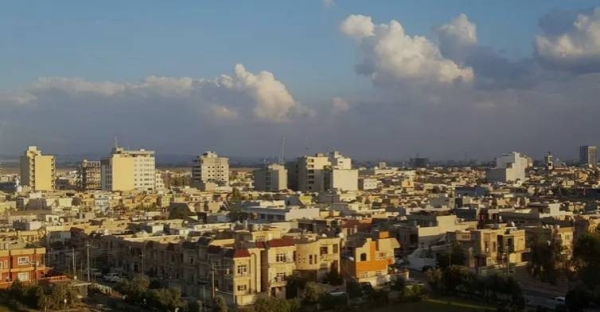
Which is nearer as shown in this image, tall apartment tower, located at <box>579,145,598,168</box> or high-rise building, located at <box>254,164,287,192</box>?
high-rise building, located at <box>254,164,287,192</box>

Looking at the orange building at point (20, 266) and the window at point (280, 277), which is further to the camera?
the orange building at point (20, 266)

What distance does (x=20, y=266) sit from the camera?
1836cm

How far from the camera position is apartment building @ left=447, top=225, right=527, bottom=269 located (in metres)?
20.5

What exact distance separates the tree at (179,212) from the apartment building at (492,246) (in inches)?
544

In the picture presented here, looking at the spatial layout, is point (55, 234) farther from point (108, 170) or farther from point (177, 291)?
point (108, 170)

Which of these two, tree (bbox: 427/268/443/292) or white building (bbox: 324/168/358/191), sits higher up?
white building (bbox: 324/168/358/191)

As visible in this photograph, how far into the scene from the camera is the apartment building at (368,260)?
724 inches

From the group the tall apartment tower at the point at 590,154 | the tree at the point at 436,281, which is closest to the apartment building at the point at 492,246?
the tree at the point at 436,281

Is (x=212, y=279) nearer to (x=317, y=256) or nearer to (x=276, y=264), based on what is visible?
(x=276, y=264)

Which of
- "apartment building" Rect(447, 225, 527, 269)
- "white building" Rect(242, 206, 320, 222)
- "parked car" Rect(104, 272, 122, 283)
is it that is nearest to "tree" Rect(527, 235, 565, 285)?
"apartment building" Rect(447, 225, 527, 269)

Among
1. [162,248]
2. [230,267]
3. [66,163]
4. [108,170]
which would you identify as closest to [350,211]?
[162,248]

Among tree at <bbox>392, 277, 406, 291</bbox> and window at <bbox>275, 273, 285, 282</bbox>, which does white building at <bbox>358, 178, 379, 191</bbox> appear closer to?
tree at <bbox>392, 277, 406, 291</bbox>

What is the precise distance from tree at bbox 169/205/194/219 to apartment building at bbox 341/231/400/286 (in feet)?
43.4

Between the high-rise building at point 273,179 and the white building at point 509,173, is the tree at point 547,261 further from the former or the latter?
the white building at point 509,173
